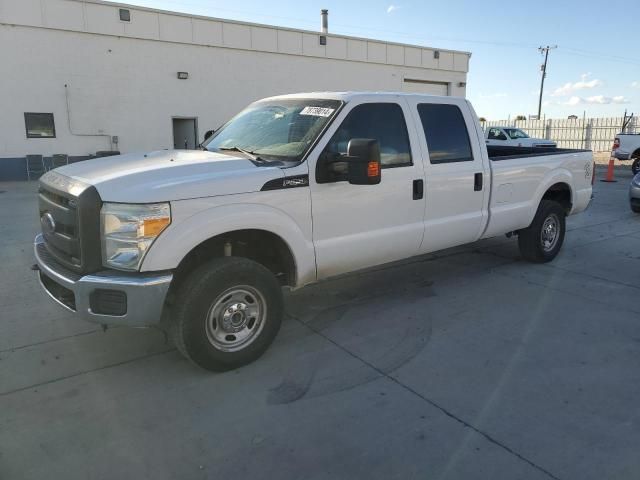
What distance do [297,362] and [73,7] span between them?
17181 millimetres

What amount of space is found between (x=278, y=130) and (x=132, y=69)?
15696 millimetres

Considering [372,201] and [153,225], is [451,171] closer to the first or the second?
[372,201]

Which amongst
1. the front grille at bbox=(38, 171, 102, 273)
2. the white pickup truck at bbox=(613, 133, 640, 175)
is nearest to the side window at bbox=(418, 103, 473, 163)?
the front grille at bbox=(38, 171, 102, 273)

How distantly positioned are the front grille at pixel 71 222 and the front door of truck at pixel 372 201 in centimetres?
158

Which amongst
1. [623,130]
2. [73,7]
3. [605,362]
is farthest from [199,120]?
[623,130]

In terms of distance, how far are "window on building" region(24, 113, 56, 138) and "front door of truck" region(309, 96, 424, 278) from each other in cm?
1594

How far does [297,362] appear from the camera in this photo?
385cm

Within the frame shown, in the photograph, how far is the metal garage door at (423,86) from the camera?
25031mm

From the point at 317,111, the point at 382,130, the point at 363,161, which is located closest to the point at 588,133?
the point at 382,130

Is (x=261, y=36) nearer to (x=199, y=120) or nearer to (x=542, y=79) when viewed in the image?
(x=199, y=120)

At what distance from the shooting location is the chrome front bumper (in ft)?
10.4

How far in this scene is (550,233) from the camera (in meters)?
6.60

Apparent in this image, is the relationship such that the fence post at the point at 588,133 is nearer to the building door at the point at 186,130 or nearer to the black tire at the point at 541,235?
the building door at the point at 186,130

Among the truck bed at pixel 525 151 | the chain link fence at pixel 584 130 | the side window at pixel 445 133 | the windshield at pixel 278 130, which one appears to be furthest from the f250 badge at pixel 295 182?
the chain link fence at pixel 584 130
